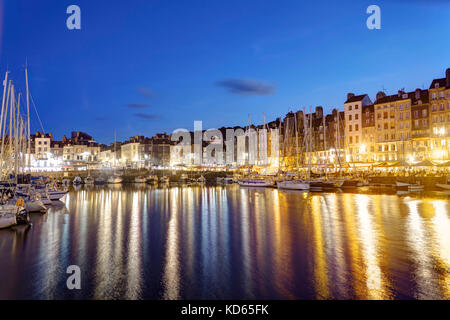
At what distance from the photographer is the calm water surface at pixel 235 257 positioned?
10516 mm

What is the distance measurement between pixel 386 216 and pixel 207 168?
92.6 meters

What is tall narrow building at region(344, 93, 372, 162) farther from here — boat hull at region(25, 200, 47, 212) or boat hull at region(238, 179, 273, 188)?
boat hull at region(25, 200, 47, 212)

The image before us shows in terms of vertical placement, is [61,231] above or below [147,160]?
below

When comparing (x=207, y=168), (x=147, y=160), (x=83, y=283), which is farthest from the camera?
(x=147, y=160)

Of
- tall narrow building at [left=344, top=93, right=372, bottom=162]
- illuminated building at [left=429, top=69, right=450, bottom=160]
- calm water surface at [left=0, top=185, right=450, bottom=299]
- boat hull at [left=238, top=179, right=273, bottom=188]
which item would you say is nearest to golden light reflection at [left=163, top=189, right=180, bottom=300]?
calm water surface at [left=0, top=185, right=450, bottom=299]

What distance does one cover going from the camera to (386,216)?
2395cm

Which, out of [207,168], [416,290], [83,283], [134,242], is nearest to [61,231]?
[134,242]

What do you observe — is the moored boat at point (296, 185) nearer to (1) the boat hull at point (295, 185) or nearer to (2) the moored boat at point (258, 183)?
(1) the boat hull at point (295, 185)

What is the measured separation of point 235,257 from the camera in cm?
1439

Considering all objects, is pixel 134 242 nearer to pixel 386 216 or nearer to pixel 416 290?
pixel 416 290

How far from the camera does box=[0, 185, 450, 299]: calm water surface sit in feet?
34.5
